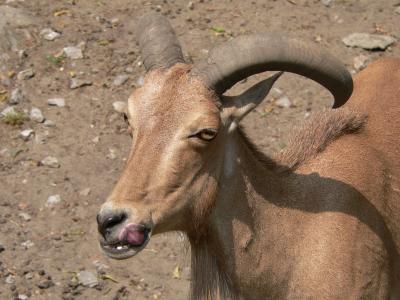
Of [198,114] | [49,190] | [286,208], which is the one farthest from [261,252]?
[49,190]

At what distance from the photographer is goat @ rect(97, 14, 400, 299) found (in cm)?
468

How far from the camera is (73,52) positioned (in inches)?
377

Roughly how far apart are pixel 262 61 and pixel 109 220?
1.35 m

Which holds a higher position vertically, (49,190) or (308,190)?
(308,190)

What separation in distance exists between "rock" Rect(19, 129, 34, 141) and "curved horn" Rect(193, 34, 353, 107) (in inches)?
163

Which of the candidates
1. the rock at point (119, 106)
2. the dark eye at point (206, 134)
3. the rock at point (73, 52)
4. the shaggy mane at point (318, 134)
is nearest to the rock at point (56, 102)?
the rock at point (119, 106)

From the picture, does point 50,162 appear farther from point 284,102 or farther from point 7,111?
point 284,102

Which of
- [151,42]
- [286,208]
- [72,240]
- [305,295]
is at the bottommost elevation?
[72,240]

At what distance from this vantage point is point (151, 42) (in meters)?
5.43

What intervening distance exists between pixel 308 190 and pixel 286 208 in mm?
211

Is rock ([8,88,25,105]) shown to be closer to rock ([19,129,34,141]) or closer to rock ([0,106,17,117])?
rock ([0,106,17,117])

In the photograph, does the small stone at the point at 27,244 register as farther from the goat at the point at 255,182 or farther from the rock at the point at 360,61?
the rock at the point at 360,61

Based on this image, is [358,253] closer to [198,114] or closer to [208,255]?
[208,255]

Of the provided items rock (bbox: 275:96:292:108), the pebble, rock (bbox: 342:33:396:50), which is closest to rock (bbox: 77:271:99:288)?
rock (bbox: 275:96:292:108)
